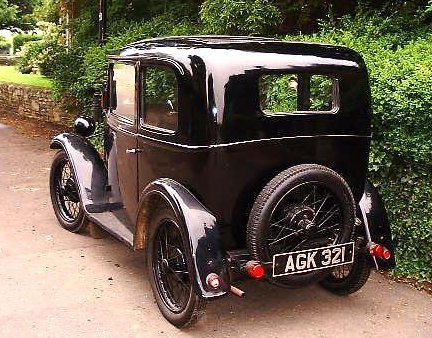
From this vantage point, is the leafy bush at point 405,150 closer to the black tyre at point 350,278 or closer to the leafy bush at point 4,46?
the black tyre at point 350,278

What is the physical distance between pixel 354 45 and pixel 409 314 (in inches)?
105

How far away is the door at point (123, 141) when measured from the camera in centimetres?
452

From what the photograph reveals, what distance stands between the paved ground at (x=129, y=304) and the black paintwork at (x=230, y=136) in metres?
0.51

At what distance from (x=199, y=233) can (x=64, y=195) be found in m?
2.77

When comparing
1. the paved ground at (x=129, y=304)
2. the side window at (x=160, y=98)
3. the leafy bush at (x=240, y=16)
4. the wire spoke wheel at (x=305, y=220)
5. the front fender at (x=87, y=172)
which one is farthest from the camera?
the leafy bush at (x=240, y=16)

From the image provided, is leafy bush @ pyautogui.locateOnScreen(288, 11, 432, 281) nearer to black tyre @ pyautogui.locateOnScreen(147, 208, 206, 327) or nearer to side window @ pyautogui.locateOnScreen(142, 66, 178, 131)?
side window @ pyautogui.locateOnScreen(142, 66, 178, 131)

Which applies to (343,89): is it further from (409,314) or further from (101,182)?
(101,182)

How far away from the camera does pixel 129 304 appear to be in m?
4.22

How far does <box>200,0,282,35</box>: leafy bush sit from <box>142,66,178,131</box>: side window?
300 cm

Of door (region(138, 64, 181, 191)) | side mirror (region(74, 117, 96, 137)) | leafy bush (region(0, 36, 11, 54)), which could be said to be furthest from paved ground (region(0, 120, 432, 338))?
leafy bush (region(0, 36, 11, 54))

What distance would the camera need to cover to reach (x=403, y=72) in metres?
4.51

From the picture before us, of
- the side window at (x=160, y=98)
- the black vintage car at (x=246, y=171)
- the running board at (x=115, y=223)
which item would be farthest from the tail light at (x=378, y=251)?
the running board at (x=115, y=223)

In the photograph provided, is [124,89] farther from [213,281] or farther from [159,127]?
[213,281]

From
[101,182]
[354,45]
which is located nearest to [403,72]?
[354,45]
